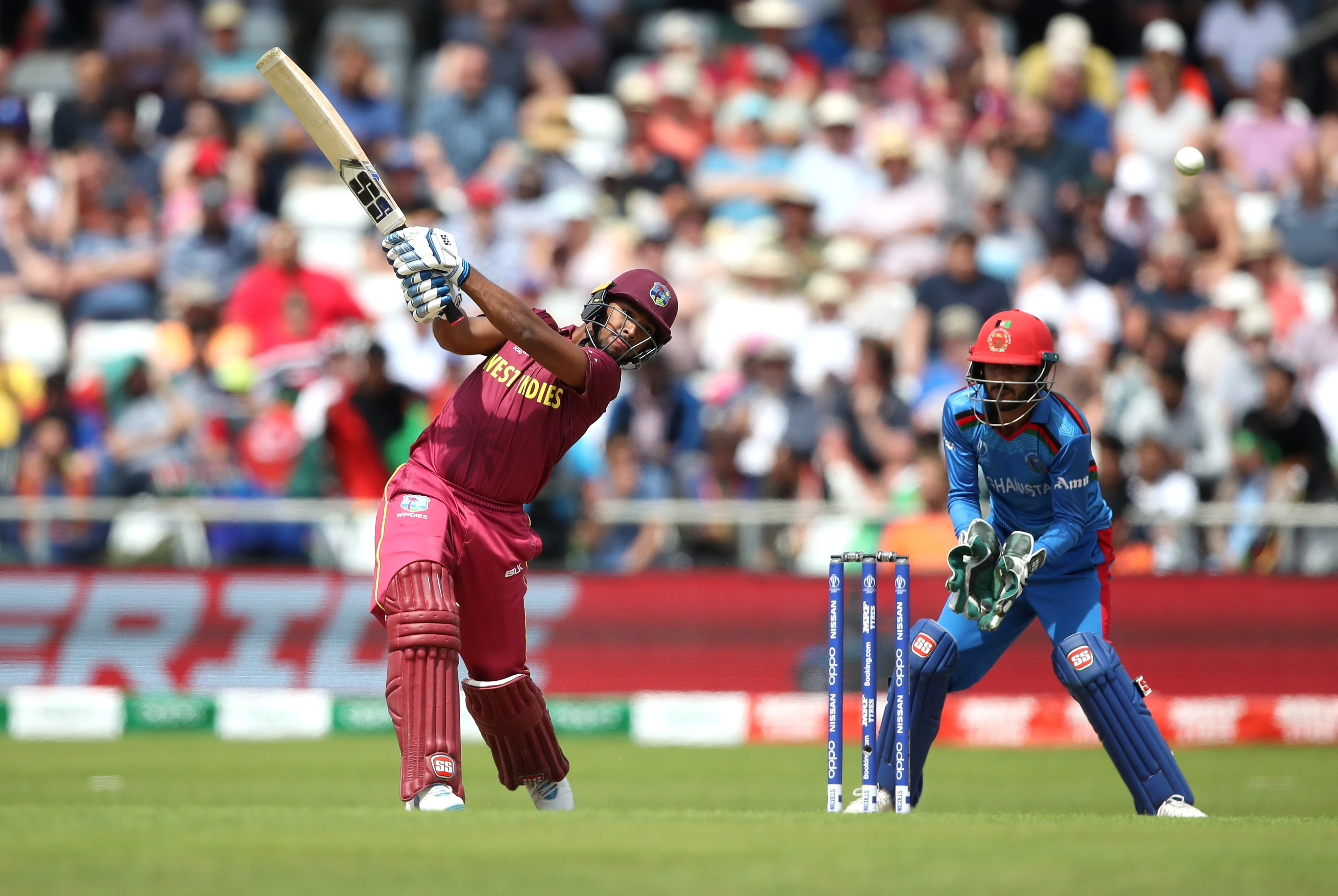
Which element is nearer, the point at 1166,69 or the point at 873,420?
the point at 873,420

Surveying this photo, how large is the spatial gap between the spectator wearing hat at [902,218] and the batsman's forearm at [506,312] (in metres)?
8.63

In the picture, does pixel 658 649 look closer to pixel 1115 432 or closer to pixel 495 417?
pixel 1115 432

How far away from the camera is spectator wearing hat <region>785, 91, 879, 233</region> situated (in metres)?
15.1

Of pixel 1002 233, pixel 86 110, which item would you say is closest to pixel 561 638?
pixel 1002 233

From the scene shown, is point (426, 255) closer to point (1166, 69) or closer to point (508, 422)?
point (508, 422)

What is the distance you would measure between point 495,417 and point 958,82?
1019cm

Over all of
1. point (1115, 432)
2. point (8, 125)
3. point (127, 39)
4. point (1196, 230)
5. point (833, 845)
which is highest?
point (127, 39)

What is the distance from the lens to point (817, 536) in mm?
11719

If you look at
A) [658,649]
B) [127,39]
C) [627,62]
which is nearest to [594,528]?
[658,649]

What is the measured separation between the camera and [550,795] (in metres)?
6.97

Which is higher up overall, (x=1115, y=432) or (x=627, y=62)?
(x=627, y=62)

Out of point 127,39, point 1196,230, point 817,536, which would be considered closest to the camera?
point 817,536

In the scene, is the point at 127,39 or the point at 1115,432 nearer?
the point at 1115,432

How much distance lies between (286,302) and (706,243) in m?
3.40
